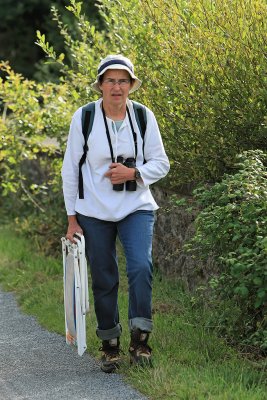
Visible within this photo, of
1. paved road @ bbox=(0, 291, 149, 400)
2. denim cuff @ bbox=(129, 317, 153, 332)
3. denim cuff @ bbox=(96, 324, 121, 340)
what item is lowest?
paved road @ bbox=(0, 291, 149, 400)

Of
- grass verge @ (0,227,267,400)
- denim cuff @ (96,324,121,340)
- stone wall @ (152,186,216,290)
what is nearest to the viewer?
grass verge @ (0,227,267,400)

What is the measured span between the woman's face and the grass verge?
4.91 ft

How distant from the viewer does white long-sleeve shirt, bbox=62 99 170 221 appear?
253 inches

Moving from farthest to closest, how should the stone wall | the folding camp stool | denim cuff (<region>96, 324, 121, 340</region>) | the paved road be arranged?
the stone wall
denim cuff (<region>96, 324, 121, 340</region>)
the folding camp stool
the paved road

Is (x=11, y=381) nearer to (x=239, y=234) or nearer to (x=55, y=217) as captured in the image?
(x=239, y=234)

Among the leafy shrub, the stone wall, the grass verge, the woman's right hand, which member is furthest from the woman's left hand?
the stone wall

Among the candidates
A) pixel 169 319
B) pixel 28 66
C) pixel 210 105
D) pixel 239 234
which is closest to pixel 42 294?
pixel 169 319

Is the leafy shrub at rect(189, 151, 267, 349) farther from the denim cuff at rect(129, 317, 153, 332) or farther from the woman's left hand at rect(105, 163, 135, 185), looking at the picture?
the woman's left hand at rect(105, 163, 135, 185)

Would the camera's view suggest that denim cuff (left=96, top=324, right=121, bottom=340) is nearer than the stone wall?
Yes

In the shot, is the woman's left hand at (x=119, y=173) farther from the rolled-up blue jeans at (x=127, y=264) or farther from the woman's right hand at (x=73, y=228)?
the woman's right hand at (x=73, y=228)

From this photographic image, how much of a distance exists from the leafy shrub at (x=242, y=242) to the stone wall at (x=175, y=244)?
0.98 meters

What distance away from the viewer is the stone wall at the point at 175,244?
823 cm

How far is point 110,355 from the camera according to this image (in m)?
6.59

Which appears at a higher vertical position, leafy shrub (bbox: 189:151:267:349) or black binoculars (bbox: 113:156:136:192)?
black binoculars (bbox: 113:156:136:192)
